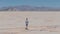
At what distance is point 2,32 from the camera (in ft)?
28.1

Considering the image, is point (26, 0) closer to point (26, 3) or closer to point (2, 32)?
point (26, 3)

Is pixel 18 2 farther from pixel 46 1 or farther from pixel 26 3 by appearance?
pixel 46 1

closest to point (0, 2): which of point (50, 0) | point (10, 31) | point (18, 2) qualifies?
point (18, 2)

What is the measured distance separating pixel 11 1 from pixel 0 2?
2680 millimetres

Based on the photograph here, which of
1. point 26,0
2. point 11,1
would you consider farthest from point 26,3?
point 11,1

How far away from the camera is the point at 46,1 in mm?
25938

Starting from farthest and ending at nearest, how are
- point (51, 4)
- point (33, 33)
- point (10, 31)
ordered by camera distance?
point (51, 4), point (10, 31), point (33, 33)

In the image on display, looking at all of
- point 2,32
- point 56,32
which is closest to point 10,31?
point 2,32

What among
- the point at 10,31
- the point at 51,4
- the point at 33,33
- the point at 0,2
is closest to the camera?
the point at 33,33

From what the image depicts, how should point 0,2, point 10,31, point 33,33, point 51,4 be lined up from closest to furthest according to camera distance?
point 33,33
point 10,31
point 0,2
point 51,4

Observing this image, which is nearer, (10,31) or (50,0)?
(10,31)

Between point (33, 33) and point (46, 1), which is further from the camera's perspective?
point (46, 1)

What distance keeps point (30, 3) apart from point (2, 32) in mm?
16695

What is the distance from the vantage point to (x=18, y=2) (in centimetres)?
2505
